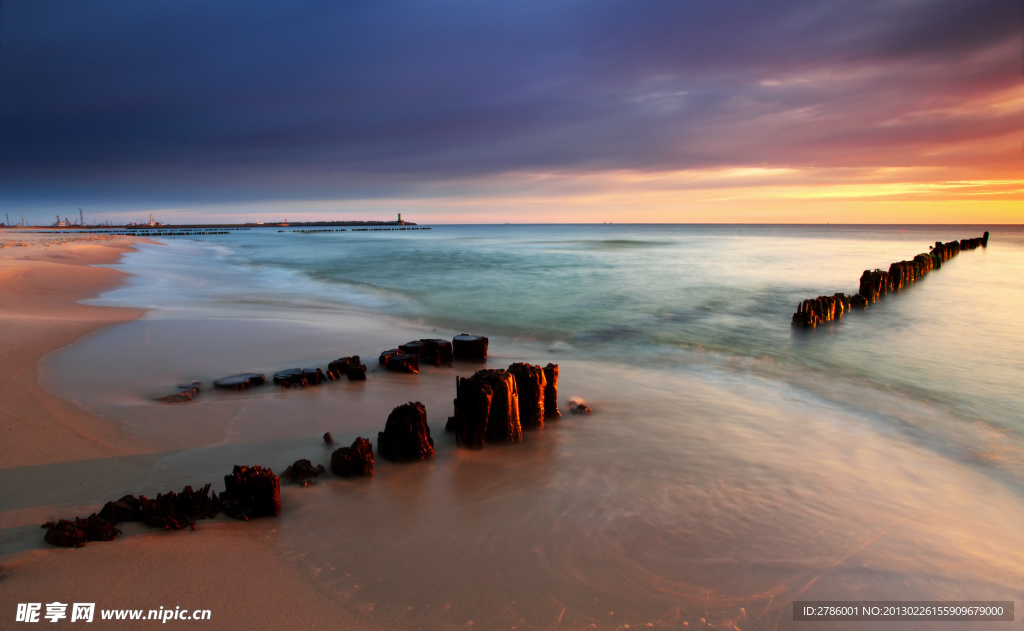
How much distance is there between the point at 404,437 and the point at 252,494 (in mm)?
1430

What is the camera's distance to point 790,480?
473 centimetres

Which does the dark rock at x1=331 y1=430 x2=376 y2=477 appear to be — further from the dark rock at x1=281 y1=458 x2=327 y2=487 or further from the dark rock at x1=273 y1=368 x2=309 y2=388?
the dark rock at x1=273 y1=368 x2=309 y2=388

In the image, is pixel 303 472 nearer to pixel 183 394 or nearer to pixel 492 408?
pixel 492 408

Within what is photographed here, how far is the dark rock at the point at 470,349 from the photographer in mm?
8797

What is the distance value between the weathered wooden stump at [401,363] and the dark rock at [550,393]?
2523 millimetres

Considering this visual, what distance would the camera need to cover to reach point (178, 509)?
3.65 meters

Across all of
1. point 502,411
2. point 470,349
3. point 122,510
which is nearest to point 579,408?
point 502,411

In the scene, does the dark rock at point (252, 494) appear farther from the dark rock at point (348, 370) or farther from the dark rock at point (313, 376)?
the dark rock at point (348, 370)

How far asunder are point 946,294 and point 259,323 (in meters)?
24.8

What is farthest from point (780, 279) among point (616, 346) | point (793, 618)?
point (793, 618)

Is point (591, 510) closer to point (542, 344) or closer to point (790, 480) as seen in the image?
point (790, 480)

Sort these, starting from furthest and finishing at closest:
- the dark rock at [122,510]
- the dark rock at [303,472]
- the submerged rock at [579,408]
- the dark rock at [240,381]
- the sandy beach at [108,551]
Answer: the dark rock at [240,381] < the submerged rock at [579,408] < the dark rock at [303,472] < the dark rock at [122,510] < the sandy beach at [108,551]

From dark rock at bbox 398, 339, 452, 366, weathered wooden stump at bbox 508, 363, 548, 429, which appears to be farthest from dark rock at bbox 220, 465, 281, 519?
dark rock at bbox 398, 339, 452, 366

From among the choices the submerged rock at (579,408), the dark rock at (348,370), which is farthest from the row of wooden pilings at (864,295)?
the dark rock at (348,370)
